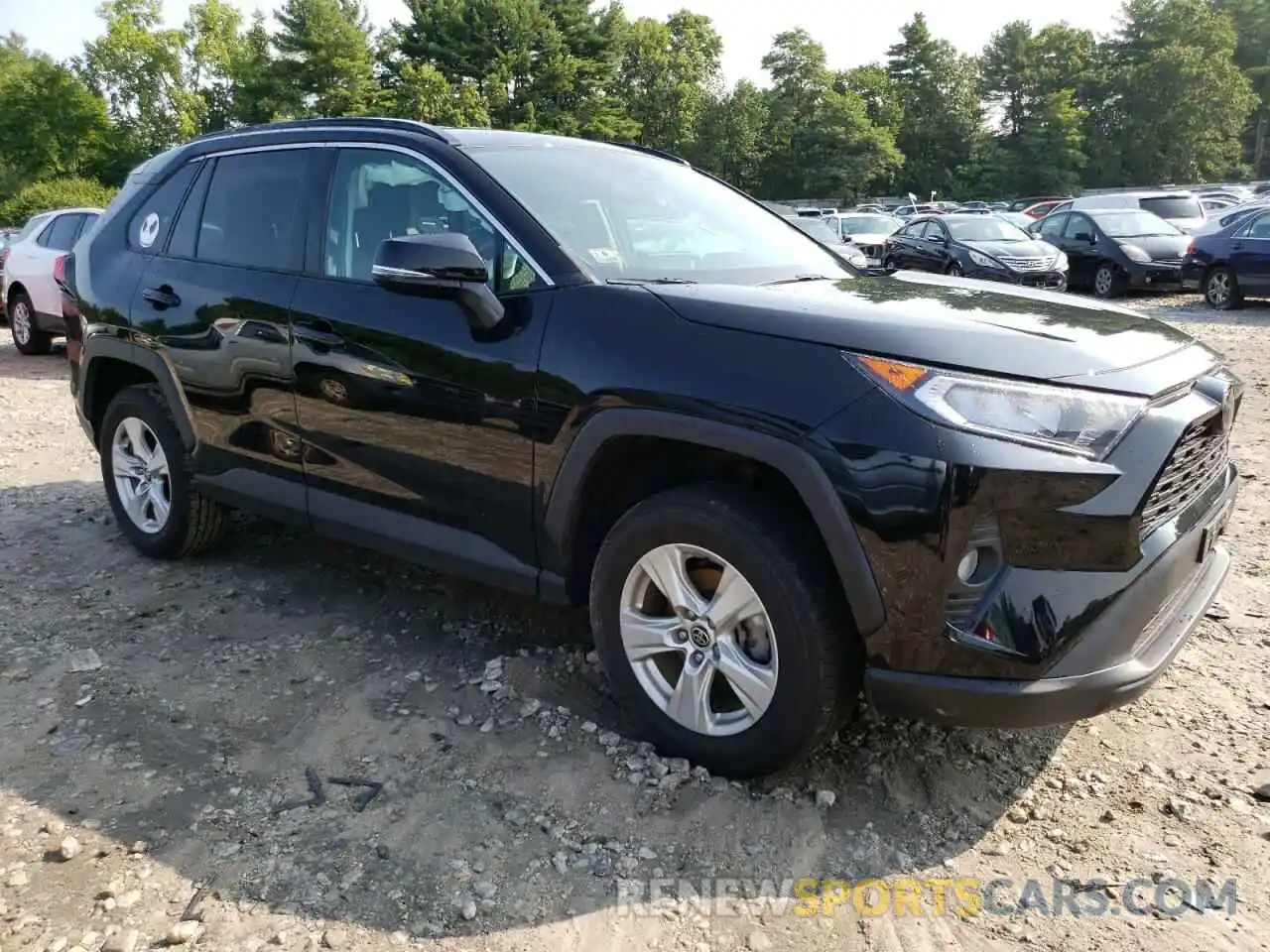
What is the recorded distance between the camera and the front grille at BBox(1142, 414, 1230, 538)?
2.36m

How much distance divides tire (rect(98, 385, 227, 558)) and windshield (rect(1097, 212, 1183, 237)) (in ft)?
49.4

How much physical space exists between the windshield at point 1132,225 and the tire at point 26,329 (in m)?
14.9

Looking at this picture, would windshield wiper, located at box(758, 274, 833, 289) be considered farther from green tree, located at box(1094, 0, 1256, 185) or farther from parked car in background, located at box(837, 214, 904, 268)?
green tree, located at box(1094, 0, 1256, 185)

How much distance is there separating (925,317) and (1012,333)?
0.69 feet

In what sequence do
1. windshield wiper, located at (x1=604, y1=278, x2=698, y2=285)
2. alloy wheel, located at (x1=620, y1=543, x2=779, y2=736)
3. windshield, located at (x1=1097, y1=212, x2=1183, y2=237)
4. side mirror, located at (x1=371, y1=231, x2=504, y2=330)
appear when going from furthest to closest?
windshield, located at (x1=1097, y1=212, x2=1183, y2=237)
windshield wiper, located at (x1=604, y1=278, x2=698, y2=285)
side mirror, located at (x1=371, y1=231, x2=504, y2=330)
alloy wheel, located at (x1=620, y1=543, x2=779, y2=736)

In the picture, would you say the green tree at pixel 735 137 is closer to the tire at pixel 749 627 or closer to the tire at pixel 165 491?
the tire at pixel 165 491

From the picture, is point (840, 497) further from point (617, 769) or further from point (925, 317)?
point (617, 769)

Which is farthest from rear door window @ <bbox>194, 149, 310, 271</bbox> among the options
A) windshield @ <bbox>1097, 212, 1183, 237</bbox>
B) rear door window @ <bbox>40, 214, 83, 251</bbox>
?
windshield @ <bbox>1097, 212, 1183, 237</bbox>

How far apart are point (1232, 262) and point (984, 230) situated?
3.50 metres

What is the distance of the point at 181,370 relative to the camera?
13.5 feet

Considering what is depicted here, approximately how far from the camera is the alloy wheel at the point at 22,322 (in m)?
11.5

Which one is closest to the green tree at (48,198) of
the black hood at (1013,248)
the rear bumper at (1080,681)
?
the black hood at (1013,248)

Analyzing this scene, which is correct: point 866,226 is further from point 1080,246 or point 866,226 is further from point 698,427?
point 698,427

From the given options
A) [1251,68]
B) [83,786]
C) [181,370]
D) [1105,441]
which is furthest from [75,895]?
[1251,68]
